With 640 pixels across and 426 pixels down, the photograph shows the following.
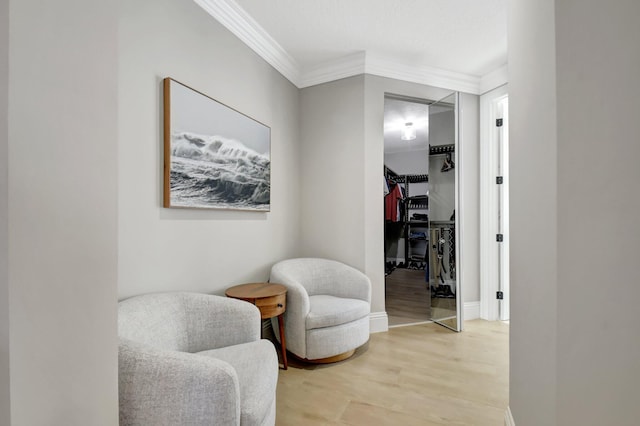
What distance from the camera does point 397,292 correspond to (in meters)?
4.88

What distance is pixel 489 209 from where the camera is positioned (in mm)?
3639

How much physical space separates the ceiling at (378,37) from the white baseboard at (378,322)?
2.56 m

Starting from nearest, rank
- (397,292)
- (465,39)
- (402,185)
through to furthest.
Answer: (465,39) → (397,292) → (402,185)

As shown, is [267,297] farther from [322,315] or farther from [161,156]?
[161,156]

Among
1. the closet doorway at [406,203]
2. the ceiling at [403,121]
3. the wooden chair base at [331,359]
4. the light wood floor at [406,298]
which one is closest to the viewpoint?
the wooden chair base at [331,359]

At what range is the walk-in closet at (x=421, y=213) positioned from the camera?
345cm
